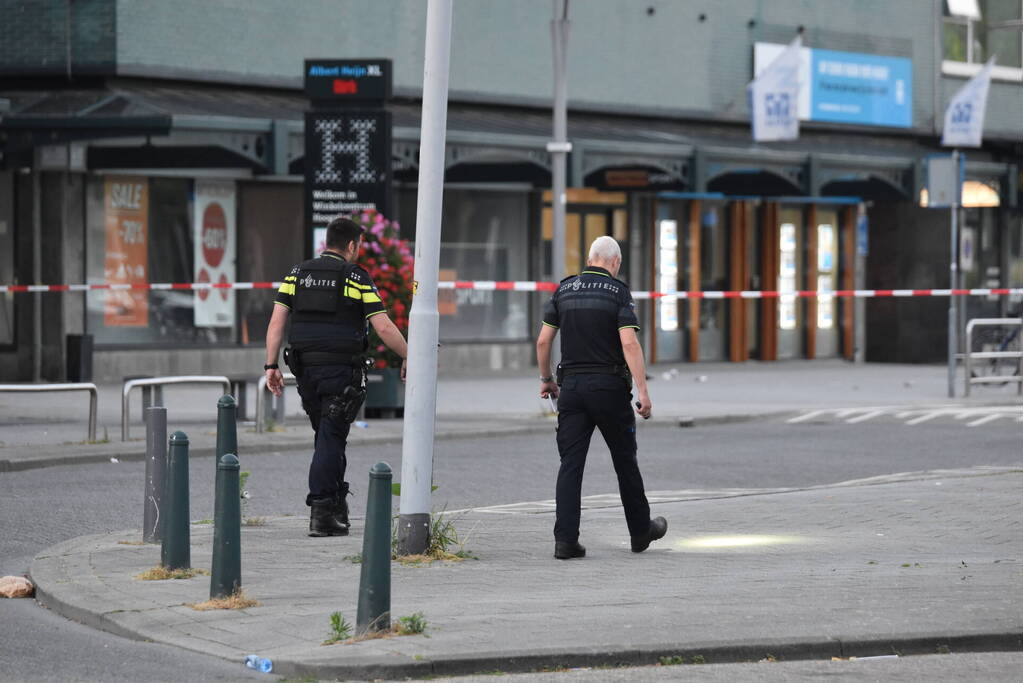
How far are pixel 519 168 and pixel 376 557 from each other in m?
19.8

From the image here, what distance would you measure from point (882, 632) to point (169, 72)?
59.2 feet

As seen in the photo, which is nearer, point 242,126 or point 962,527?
point 962,527

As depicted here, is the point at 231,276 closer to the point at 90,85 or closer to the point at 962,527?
the point at 90,85

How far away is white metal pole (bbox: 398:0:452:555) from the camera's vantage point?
921cm

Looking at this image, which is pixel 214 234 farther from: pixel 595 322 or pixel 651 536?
pixel 651 536

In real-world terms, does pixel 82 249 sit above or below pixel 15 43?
below

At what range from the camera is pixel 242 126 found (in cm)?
2233

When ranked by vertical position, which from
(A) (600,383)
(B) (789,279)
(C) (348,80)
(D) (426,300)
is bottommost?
(A) (600,383)

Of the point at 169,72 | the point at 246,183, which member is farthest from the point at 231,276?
the point at 169,72

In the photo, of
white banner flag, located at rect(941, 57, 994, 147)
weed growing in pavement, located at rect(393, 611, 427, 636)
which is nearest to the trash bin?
white banner flag, located at rect(941, 57, 994, 147)

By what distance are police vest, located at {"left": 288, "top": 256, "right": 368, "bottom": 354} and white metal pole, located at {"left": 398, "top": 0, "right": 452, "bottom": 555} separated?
117cm

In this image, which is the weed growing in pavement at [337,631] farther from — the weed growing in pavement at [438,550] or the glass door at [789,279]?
the glass door at [789,279]

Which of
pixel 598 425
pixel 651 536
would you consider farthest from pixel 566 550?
pixel 598 425

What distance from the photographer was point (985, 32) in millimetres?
35250
